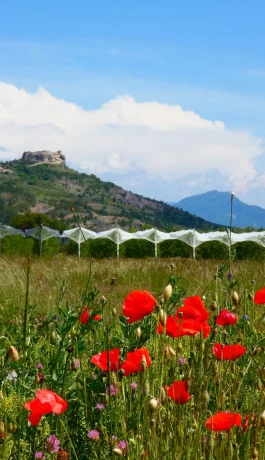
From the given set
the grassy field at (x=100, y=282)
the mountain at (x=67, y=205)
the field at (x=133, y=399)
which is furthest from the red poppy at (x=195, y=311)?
the mountain at (x=67, y=205)

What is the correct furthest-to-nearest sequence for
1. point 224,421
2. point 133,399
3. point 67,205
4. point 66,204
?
point 66,204 < point 67,205 < point 133,399 < point 224,421

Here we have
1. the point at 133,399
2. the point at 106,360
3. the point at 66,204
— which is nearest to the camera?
the point at 106,360

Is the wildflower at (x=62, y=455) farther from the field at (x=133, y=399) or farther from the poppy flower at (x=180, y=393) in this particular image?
the poppy flower at (x=180, y=393)

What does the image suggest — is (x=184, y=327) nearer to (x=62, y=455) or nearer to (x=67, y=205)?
(x=62, y=455)

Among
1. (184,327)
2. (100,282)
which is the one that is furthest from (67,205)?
(184,327)

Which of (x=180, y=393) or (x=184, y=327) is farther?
(x=184, y=327)

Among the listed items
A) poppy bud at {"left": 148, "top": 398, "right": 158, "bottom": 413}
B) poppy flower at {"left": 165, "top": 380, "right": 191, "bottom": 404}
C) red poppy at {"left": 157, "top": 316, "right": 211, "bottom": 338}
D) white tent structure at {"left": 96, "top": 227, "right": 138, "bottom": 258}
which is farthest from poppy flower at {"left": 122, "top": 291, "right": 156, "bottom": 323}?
white tent structure at {"left": 96, "top": 227, "right": 138, "bottom": 258}

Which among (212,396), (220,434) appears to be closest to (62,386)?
(220,434)

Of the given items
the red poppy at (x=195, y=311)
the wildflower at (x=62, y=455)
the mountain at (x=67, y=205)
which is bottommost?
the wildflower at (x=62, y=455)

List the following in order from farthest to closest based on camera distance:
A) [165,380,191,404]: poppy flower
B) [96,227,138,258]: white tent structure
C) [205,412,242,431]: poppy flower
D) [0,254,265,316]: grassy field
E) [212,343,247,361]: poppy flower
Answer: [96,227,138,258]: white tent structure → [0,254,265,316]: grassy field → [212,343,247,361]: poppy flower → [165,380,191,404]: poppy flower → [205,412,242,431]: poppy flower

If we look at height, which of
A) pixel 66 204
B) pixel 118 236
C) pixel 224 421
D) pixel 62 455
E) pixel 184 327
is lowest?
pixel 62 455

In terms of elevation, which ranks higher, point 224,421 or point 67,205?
point 67,205

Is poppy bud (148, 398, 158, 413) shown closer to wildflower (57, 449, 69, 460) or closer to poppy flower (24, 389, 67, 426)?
poppy flower (24, 389, 67, 426)

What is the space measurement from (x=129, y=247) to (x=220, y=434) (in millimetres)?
32280
